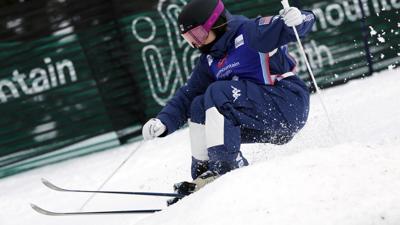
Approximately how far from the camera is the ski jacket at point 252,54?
175 inches

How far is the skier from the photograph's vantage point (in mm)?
4395

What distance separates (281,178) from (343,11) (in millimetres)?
5766

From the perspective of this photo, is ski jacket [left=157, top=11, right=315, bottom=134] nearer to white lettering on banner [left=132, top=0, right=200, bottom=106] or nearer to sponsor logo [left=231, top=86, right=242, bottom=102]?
sponsor logo [left=231, top=86, right=242, bottom=102]

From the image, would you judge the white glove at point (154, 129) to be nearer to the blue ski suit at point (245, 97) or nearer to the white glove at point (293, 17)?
the blue ski suit at point (245, 97)

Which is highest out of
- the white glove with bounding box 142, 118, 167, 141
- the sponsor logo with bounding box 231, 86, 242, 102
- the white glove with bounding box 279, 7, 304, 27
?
the white glove with bounding box 279, 7, 304, 27

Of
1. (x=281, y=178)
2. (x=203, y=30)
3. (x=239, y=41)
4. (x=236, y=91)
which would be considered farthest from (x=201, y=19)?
(x=281, y=178)

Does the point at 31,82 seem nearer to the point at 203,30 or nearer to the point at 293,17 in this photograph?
the point at 203,30

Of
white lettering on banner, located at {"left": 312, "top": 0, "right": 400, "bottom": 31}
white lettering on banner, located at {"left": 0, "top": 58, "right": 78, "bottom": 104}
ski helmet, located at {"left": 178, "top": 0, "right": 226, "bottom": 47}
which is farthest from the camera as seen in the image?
white lettering on banner, located at {"left": 312, "top": 0, "right": 400, "bottom": 31}

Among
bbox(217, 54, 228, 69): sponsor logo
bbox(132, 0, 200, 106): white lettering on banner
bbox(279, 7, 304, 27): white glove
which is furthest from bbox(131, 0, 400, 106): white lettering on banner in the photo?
bbox(279, 7, 304, 27): white glove

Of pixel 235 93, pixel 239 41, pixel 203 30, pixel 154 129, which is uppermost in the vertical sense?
pixel 203 30

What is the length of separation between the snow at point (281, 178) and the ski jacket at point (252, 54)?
23.9 inches

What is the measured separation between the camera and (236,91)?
4.52m

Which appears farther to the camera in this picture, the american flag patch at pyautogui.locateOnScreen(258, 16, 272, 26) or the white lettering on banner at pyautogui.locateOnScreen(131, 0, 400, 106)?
the white lettering on banner at pyautogui.locateOnScreen(131, 0, 400, 106)

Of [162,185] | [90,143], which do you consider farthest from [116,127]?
[162,185]
